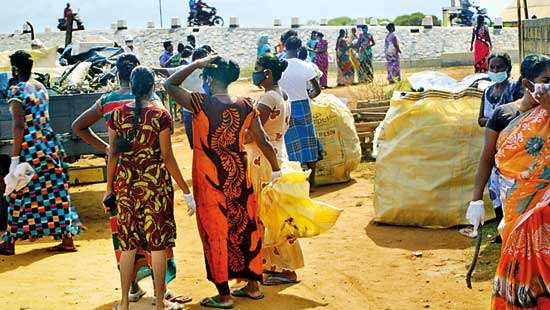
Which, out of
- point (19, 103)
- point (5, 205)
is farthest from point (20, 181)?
point (5, 205)

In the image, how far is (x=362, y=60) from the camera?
83.6 ft

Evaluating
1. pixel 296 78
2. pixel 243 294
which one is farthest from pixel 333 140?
pixel 243 294

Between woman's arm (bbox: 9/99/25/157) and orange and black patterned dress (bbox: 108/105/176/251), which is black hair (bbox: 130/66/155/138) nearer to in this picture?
orange and black patterned dress (bbox: 108/105/176/251)

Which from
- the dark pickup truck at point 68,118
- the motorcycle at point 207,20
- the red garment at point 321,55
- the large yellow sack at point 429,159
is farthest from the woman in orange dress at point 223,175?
the motorcycle at point 207,20

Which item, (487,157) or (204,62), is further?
(204,62)

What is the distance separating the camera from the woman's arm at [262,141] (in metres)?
6.00

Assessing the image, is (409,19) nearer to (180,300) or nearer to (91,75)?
(91,75)

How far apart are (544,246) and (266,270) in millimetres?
2799

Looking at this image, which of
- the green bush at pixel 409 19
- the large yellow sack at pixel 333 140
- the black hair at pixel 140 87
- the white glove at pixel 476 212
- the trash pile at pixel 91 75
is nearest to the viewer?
the white glove at pixel 476 212

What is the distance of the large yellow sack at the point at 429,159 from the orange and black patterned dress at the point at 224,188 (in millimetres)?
2579

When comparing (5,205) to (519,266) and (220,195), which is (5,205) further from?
(519,266)

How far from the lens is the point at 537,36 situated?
1221 centimetres

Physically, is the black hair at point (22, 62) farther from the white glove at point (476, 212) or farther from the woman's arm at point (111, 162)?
the white glove at point (476, 212)

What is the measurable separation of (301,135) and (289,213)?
339cm
